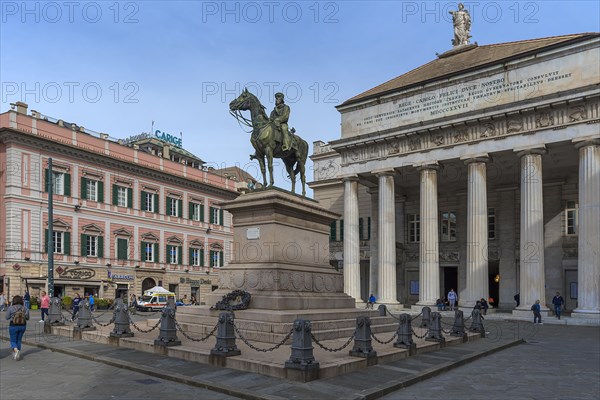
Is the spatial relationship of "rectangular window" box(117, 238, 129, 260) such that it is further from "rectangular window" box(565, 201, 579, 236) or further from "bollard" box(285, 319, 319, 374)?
"bollard" box(285, 319, 319, 374)

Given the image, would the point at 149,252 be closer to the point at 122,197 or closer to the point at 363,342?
the point at 122,197

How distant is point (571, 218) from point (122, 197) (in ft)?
122

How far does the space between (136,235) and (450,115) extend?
101ft

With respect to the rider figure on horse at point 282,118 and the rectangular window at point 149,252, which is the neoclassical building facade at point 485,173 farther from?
the rectangular window at point 149,252

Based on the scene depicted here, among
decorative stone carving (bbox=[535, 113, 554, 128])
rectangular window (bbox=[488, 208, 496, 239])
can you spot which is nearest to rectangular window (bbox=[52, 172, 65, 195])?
rectangular window (bbox=[488, 208, 496, 239])

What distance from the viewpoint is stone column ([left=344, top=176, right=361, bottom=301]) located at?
1510 inches

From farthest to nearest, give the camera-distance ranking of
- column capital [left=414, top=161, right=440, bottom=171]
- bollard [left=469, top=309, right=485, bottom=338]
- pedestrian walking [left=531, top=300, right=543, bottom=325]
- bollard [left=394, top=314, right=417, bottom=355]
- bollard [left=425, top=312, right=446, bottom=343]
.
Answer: column capital [left=414, top=161, right=440, bottom=171] < pedestrian walking [left=531, top=300, right=543, bottom=325] < bollard [left=469, top=309, right=485, bottom=338] < bollard [left=425, top=312, right=446, bottom=343] < bollard [left=394, top=314, right=417, bottom=355]

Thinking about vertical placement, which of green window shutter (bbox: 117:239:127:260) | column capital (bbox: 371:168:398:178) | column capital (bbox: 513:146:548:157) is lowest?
green window shutter (bbox: 117:239:127:260)

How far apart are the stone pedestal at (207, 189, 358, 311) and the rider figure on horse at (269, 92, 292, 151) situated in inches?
71.4

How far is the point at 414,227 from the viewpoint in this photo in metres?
43.8

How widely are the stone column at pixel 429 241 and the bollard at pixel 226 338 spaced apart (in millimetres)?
25494

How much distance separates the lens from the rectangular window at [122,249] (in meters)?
47.3

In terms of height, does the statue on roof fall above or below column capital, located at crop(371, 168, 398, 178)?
above

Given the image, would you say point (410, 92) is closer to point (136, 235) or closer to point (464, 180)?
point (464, 180)
